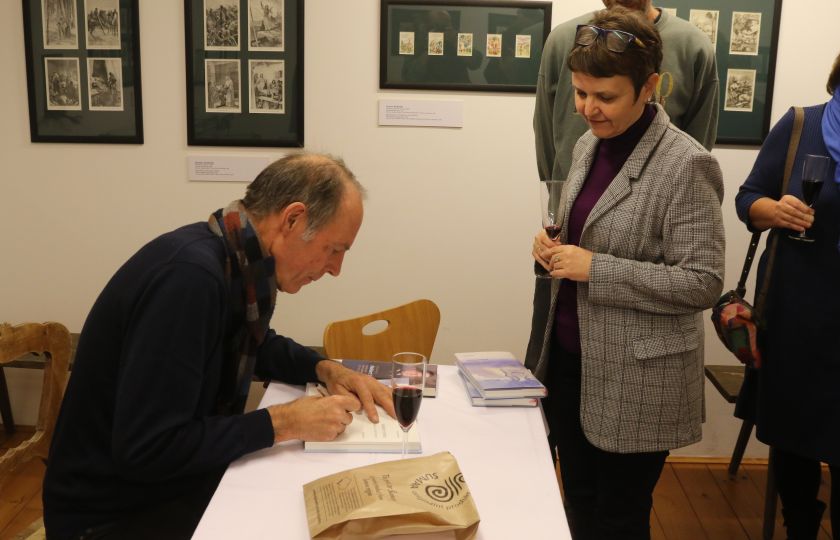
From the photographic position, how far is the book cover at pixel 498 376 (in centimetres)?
183

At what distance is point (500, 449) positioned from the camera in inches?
63.1

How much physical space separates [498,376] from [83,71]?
2.46 meters

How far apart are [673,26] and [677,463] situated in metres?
2.01

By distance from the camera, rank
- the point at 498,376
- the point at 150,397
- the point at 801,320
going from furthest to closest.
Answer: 1. the point at 801,320
2. the point at 498,376
3. the point at 150,397

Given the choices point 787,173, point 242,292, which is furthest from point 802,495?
point 242,292

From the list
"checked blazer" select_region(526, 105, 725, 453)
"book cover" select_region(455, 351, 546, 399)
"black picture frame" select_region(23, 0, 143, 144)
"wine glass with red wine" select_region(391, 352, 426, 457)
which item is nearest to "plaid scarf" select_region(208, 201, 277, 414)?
"wine glass with red wine" select_region(391, 352, 426, 457)

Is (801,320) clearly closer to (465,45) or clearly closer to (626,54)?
(626,54)

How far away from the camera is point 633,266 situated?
1.82 meters

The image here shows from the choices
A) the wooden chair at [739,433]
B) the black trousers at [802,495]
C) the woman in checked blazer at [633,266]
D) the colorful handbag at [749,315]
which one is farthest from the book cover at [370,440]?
the wooden chair at [739,433]

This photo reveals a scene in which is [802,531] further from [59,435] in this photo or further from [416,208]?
[59,435]

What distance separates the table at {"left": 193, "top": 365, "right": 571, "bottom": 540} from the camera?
1281 mm

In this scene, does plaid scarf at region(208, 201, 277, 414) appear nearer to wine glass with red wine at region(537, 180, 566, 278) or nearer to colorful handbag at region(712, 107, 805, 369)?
wine glass with red wine at region(537, 180, 566, 278)

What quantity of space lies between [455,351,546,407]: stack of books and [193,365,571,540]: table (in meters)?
0.02

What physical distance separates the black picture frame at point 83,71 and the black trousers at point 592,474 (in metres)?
2.25
